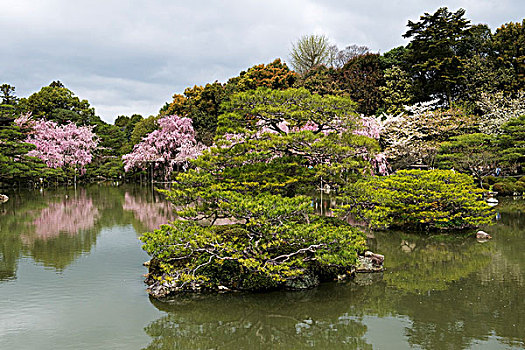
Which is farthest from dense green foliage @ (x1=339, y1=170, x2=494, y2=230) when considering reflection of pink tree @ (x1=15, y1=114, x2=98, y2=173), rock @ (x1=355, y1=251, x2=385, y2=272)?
reflection of pink tree @ (x1=15, y1=114, x2=98, y2=173)

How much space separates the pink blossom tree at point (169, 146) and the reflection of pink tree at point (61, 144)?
3.86m

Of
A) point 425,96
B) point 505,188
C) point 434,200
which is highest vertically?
point 425,96

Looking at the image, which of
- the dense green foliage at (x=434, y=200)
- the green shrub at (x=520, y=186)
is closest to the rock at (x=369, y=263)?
the dense green foliage at (x=434, y=200)

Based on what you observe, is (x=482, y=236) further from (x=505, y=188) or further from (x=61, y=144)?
(x=61, y=144)

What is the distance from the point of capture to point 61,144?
31828 millimetres

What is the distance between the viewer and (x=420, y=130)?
71.9 feet

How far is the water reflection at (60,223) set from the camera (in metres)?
9.12

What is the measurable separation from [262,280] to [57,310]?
304cm

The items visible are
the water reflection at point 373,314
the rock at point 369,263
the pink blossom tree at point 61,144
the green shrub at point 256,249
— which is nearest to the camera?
the water reflection at point 373,314

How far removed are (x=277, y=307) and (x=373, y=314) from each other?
1.36m

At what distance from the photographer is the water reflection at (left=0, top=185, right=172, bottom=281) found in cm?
912

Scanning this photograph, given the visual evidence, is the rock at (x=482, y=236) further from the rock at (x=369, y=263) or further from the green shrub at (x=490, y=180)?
the green shrub at (x=490, y=180)

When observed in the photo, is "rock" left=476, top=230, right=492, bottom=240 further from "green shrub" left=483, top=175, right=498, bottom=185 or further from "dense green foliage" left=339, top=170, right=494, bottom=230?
"green shrub" left=483, top=175, right=498, bottom=185

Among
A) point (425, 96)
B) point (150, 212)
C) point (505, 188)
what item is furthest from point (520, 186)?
point (150, 212)
